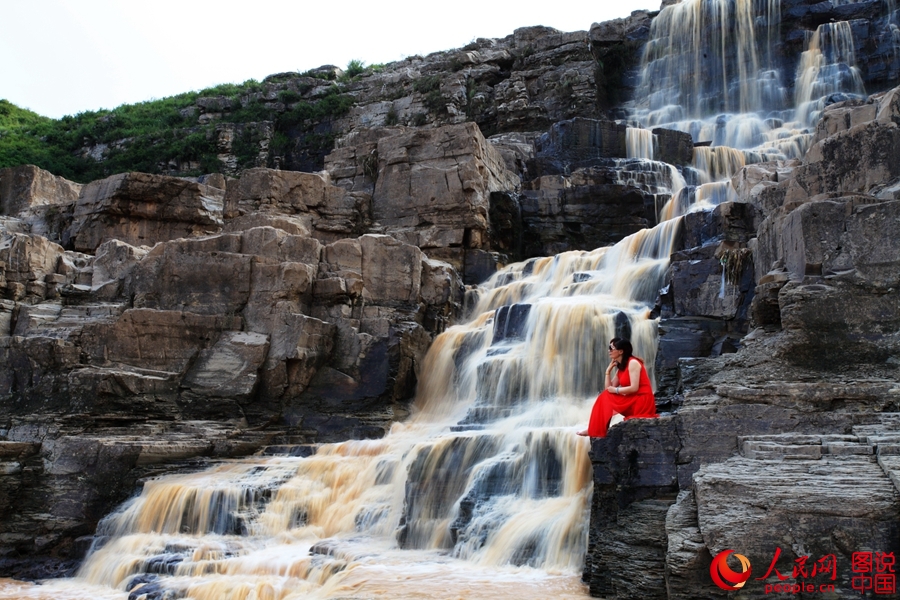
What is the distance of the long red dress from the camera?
987 centimetres

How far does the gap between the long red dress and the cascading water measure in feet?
3.21

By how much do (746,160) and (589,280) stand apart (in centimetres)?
964

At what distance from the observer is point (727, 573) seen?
23.8 feet

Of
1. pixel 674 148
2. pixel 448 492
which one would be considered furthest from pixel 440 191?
pixel 448 492

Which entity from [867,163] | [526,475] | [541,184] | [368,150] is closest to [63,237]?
[368,150]

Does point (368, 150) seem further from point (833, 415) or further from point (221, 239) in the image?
point (833, 415)

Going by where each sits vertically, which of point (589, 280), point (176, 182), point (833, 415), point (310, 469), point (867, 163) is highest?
point (176, 182)

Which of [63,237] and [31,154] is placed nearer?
[63,237]

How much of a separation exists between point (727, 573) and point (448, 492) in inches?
187

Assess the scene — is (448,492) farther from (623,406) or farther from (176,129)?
(176,129)

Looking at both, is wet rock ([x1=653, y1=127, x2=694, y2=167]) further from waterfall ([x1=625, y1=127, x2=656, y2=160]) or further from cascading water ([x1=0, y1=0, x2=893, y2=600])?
cascading water ([x1=0, y1=0, x2=893, y2=600])


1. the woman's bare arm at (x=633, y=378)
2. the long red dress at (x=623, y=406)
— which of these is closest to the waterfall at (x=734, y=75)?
the woman's bare arm at (x=633, y=378)

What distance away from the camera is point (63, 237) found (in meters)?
23.8

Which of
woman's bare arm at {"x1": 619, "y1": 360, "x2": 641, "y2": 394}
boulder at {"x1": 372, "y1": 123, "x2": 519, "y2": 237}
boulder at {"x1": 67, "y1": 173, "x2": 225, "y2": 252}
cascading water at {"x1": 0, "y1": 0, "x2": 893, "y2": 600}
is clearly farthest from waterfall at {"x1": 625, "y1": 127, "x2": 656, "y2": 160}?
woman's bare arm at {"x1": 619, "y1": 360, "x2": 641, "y2": 394}
